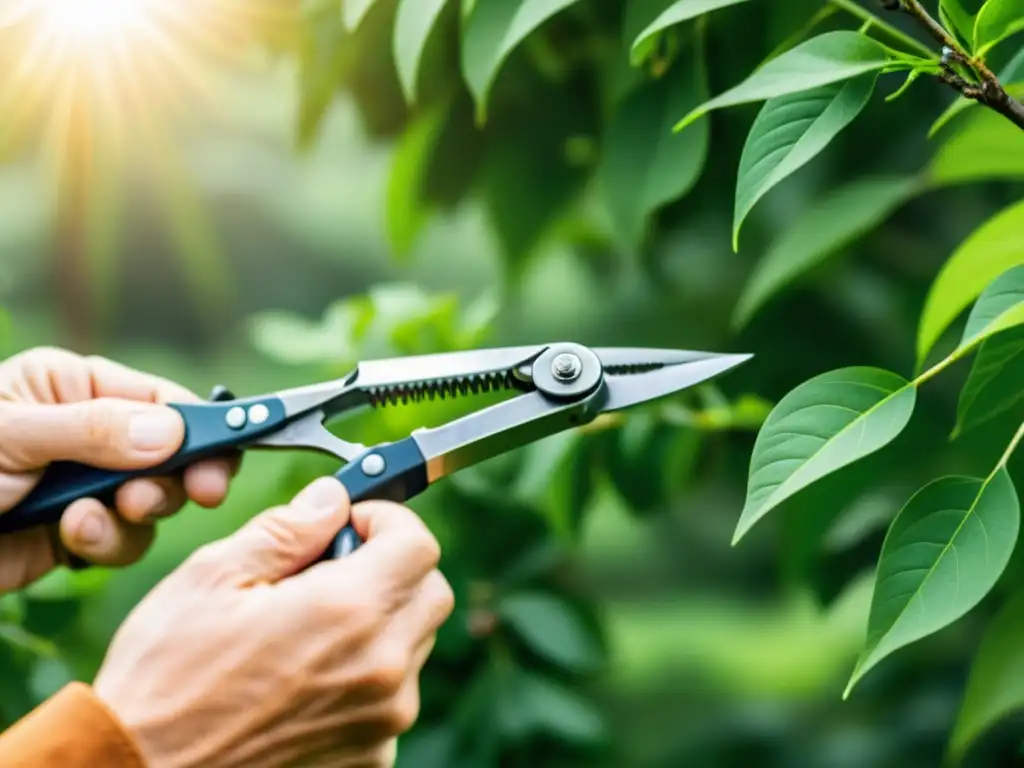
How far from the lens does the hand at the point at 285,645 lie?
1.20 ft

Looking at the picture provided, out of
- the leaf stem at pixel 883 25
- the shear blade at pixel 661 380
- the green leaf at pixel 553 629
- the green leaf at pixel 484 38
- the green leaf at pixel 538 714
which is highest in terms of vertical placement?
the green leaf at pixel 484 38

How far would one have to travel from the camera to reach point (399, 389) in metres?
0.43

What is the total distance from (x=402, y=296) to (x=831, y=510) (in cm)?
30

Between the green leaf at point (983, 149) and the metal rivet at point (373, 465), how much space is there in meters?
0.23

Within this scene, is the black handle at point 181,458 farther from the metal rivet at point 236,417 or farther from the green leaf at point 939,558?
the green leaf at point 939,558

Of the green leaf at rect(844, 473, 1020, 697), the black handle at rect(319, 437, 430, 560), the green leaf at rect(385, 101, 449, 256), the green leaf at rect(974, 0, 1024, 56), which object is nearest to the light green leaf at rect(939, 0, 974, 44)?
the green leaf at rect(974, 0, 1024, 56)

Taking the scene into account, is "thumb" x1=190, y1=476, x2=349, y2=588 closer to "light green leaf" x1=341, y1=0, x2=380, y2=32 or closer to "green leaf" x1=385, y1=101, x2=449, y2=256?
"light green leaf" x1=341, y1=0, x2=380, y2=32

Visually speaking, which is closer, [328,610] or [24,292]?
[328,610]

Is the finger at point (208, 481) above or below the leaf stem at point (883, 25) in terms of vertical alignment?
below

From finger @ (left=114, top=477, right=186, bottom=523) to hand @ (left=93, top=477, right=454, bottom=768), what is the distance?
0.08 m

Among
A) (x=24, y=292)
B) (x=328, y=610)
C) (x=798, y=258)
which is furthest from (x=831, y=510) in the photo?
(x=24, y=292)

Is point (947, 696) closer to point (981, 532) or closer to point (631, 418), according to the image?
point (631, 418)

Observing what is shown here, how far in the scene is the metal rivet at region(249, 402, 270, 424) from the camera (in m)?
0.44

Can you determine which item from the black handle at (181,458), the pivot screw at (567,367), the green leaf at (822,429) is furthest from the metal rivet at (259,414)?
the green leaf at (822,429)
